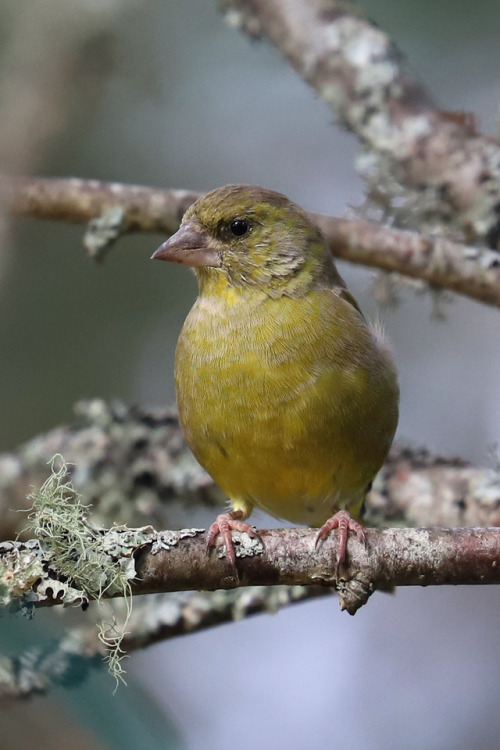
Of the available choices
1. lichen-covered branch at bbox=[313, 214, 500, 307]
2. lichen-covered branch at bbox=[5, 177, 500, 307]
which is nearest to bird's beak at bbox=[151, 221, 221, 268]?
lichen-covered branch at bbox=[5, 177, 500, 307]

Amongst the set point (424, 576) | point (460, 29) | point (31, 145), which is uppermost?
point (460, 29)

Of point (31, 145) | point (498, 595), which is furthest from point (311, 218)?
point (498, 595)

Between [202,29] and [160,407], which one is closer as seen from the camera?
[160,407]

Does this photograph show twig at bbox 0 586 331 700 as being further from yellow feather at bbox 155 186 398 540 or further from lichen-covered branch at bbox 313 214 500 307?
lichen-covered branch at bbox 313 214 500 307

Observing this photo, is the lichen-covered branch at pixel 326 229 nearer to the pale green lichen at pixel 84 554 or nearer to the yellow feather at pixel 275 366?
the yellow feather at pixel 275 366

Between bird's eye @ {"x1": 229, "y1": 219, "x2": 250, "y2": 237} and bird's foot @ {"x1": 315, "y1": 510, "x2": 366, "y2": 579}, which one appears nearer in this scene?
bird's foot @ {"x1": 315, "y1": 510, "x2": 366, "y2": 579}

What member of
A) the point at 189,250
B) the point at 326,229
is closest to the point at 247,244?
the point at 189,250

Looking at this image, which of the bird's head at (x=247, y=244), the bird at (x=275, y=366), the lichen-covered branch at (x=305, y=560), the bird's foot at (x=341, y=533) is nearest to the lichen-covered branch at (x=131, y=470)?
the bird at (x=275, y=366)

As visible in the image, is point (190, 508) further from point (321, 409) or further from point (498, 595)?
point (498, 595)
